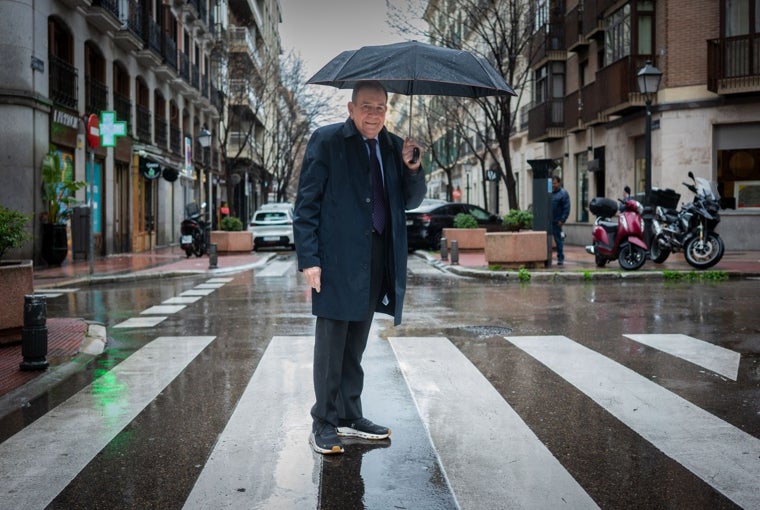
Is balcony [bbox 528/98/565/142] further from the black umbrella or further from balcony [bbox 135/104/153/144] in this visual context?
the black umbrella

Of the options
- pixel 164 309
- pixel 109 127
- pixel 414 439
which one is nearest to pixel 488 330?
pixel 414 439

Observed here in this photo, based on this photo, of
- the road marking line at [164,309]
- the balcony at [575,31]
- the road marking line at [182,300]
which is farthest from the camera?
the balcony at [575,31]

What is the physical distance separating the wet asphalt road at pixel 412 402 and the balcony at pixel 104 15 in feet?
39.3

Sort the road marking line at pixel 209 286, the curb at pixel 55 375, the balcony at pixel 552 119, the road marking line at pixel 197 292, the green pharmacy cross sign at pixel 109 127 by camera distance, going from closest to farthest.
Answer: the curb at pixel 55 375
the road marking line at pixel 197 292
the road marking line at pixel 209 286
the green pharmacy cross sign at pixel 109 127
the balcony at pixel 552 119

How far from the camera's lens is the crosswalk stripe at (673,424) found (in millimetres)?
3795

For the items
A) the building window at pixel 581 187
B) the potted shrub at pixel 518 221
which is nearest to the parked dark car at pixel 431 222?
the building window at pixel 581 187

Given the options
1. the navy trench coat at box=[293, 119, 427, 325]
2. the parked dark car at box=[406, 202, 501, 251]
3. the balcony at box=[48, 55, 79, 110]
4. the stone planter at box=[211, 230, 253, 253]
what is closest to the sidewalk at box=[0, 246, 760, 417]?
the stone planter at box=[211, 230, 253, 253]

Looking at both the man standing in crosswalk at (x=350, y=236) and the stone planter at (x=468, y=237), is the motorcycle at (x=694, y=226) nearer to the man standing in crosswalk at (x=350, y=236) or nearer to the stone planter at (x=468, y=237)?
the stone planter at (x=468, y=237)

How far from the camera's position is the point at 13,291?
7.10 metres

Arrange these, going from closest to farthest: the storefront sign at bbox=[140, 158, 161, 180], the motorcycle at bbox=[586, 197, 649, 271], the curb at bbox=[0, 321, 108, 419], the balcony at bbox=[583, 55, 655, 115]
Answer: the curb at bbox=[0, 321, 108, 419]
the motorcycle at bbox=[586, 197, 649, 271]
the balcony at bbox=[583, 55, 655, 115]
the storefront sign at bbox=[140, 158, 161, 180]

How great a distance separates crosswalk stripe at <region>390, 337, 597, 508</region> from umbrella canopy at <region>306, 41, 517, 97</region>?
195 cm

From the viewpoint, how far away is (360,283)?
421 cm

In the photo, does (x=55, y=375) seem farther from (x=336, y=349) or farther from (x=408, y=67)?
(x=408, y=67)

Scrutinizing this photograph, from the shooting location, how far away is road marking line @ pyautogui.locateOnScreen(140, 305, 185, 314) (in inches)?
413
